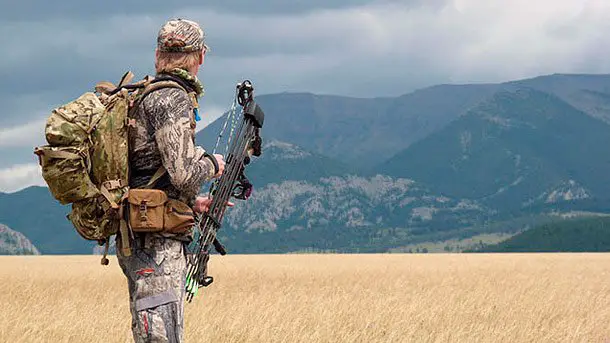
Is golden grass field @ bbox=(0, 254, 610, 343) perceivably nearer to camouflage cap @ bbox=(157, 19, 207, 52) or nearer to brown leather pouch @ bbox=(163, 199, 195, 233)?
brown leather pouch @ bbox=(163, 199, 195, 233)

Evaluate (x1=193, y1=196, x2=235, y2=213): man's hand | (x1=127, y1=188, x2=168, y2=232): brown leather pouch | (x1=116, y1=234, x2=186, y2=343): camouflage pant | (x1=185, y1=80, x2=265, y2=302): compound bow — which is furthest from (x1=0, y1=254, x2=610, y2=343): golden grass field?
(x1=127, y1=188, x2=168, y2=232): brown leather pouch

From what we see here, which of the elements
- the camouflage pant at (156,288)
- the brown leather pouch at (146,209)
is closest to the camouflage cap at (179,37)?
the brown leather pouch at (146,209)

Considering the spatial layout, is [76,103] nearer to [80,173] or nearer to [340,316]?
[80,173]

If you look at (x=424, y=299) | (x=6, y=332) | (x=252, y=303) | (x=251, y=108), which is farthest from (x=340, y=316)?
(x=251, y=108)

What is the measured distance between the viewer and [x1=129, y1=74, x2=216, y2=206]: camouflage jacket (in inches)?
235

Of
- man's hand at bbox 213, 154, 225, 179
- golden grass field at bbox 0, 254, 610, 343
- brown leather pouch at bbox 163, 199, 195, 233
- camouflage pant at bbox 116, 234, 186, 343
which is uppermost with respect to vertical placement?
man's hand at bbox 213, 154, 225, 179

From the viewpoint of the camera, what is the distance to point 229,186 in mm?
6637

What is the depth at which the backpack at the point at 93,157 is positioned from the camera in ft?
19.3

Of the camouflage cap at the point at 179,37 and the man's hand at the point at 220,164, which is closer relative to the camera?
the camouflage cap at the point at 179,37

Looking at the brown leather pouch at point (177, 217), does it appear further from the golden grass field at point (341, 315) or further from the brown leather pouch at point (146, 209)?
the golden grass field at point (341, 315)

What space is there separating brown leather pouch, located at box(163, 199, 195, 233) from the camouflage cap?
110 cm

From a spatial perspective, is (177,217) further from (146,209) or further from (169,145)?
(169,145)

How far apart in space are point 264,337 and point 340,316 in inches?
141

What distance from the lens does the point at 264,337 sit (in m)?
12.9
